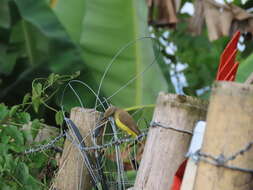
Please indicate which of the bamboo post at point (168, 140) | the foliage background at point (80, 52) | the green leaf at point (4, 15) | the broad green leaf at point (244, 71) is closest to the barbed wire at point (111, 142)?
the bamboo post at point (168, 140)

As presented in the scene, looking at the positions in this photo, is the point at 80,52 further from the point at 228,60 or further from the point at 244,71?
the point at 228,60

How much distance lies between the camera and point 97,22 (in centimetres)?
385

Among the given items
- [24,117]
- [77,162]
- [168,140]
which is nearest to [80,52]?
[24,117]

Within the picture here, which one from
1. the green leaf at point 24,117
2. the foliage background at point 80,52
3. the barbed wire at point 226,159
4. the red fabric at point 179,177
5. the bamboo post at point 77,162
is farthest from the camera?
the foliage background at point 80,52

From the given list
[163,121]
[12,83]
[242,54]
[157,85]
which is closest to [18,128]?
[163,121]

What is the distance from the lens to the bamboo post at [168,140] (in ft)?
4.62

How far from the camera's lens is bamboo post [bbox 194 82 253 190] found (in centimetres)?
115

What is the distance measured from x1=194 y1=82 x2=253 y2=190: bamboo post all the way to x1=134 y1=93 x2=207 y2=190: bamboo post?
8.8 inches

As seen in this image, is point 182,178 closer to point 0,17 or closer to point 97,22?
point 97,22

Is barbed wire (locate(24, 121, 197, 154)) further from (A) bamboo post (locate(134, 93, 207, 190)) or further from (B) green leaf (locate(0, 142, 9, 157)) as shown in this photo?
(B) green leaf (locate(0, 142, 9, 157))

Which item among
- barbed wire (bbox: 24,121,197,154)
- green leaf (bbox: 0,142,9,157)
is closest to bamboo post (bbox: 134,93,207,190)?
barbed wire (bbox: 24,121,197,154)

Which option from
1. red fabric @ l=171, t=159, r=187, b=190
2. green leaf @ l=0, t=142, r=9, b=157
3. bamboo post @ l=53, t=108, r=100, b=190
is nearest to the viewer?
red fabric @ l=171, t=159, r=187, b=190

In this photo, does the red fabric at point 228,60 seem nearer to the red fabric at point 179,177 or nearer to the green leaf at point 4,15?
the red fabric at point 179,177

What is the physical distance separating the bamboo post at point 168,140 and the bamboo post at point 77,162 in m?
0.39
